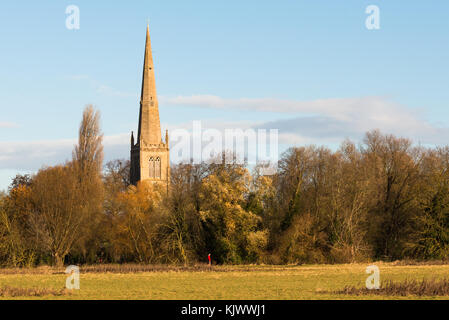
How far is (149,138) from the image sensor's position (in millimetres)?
115812

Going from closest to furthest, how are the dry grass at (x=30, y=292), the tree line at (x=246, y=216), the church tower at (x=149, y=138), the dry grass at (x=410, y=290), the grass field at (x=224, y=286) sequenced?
1. the dry grass at (x=410, y=290)
2. the grass field at (x=224, y=286)
3. the dry grass at (x=30, y=292)
4. the tree line at (x=246, y=216)
5. the church tower at (x=149, y=138)

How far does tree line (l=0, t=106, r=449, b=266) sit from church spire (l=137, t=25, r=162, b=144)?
50.0 metres

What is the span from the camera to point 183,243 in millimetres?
58094

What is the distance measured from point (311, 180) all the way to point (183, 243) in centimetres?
1490

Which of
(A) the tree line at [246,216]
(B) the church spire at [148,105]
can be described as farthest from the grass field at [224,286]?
(B) the church spire at [148,105]

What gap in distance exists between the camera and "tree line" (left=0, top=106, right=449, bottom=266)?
5681cm

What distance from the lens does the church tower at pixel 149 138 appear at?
11438 cm

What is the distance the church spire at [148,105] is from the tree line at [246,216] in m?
50.0

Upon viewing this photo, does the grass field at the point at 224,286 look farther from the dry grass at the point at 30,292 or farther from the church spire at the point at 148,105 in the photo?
the church spire at the point at 148,105

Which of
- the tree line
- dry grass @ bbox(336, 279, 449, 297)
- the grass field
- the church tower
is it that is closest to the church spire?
the church tower

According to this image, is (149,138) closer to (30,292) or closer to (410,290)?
(30,292)

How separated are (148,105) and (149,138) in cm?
586

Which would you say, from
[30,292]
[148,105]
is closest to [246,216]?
[30,292]

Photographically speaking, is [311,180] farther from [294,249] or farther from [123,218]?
[123,218]
